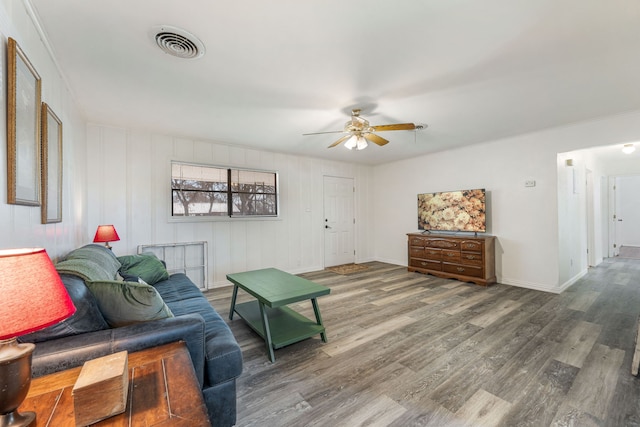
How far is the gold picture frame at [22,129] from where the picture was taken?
1238 millimetres

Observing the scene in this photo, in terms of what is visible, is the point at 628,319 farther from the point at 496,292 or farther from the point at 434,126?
the point at 434,126

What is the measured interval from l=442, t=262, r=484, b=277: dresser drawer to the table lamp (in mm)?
4804

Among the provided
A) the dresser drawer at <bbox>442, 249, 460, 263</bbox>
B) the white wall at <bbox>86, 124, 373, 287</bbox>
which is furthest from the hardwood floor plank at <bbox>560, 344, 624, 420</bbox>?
the white wall at <bbox>86, 124, 373, 287</bbox>

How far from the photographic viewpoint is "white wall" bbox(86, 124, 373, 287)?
11.8ft

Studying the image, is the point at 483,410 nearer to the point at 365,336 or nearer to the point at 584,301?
the point at 365,336

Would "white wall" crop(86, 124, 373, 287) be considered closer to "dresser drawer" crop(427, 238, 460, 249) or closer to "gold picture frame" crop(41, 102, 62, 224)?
"gold picture frame" crop(41, 102, 62, 224)

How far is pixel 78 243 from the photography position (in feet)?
9.54

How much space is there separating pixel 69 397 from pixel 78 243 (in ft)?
8.91

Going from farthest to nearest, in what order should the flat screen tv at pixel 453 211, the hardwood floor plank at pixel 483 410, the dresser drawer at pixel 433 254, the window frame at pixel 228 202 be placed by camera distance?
the dresser drawer at pixel 433 254, the flat screen tv at pixel 453 211, the window frame at pixel 228 202, the hardwood floor plank at pixel 483 410

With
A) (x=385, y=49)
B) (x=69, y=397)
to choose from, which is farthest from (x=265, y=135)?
(x=69, y=397)

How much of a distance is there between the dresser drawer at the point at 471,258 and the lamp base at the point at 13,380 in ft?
15.9

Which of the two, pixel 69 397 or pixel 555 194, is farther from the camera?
pixel 555 194

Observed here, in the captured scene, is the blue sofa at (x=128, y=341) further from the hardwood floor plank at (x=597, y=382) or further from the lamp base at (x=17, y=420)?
the hardwood floor plank at (x=597, y=382)

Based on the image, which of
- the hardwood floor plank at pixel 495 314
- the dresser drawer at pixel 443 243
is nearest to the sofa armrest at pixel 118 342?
the hardwood floor plank at pixel 495 314
